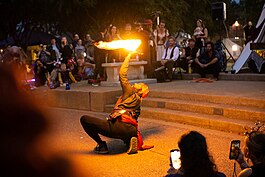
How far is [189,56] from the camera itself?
575 inches

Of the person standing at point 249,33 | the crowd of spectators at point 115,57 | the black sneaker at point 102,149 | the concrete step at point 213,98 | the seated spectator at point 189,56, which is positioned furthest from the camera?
the seated spectator at point 189,56

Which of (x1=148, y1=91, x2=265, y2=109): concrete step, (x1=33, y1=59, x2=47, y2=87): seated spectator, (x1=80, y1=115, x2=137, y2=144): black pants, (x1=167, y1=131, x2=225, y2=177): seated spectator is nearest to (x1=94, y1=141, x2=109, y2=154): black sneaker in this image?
(x1=80, y1=115, x2=137, y2=144): black pants

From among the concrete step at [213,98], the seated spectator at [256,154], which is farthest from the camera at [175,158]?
the concrete step at [213,98]

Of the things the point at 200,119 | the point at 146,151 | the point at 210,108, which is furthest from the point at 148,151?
the point at 210,108

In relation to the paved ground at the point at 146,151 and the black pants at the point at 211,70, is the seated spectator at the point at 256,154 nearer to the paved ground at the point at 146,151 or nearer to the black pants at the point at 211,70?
the paved ground at the point at 146,151

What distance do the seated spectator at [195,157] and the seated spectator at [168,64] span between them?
34.4 feet

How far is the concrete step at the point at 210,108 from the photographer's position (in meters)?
7.57

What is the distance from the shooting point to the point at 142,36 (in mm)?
14617

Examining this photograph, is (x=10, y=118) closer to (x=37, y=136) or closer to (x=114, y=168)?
(x=37, y=136)

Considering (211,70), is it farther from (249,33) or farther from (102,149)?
(102,149)

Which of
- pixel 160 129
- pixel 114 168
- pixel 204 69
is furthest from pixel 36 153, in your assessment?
pixel 204 69

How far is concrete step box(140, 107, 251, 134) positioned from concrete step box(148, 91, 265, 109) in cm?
57

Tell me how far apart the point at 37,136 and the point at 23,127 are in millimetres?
44

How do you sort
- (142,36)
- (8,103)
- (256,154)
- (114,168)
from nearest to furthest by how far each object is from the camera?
1. (8,103)
2. (256,154)
3. (114,168)
4. (142,36)
